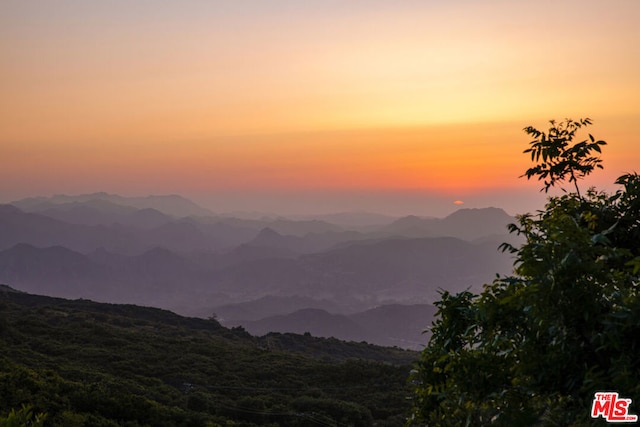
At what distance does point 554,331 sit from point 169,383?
4062cm

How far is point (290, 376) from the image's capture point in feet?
165

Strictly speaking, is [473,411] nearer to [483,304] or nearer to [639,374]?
[483,304]

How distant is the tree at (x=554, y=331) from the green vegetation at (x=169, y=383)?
8.42 m

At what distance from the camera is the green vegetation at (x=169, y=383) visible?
861 inches

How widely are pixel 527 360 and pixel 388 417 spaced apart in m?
33.2

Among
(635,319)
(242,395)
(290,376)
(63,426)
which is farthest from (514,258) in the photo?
(290,376)
